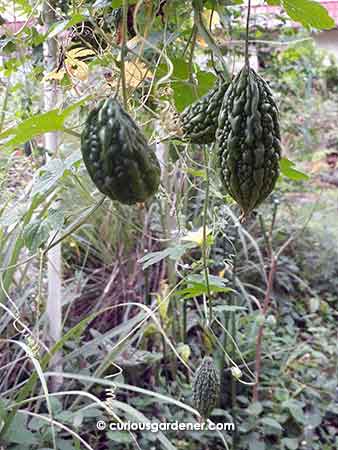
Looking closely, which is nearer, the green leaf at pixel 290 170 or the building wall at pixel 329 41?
the green leaf at pixel 290 170

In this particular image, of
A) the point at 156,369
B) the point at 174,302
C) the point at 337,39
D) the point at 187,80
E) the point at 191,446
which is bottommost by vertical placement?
the point at 191,446

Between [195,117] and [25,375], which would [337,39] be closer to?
[25,375]

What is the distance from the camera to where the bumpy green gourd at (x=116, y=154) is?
405mm

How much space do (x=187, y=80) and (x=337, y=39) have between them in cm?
567

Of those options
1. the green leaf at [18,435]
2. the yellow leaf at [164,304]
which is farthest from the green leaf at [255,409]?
the green leaf at [18,435]

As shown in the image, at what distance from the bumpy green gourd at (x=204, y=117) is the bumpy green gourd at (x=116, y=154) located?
5.3 inches

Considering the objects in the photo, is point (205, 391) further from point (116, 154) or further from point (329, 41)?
point (329, 41)

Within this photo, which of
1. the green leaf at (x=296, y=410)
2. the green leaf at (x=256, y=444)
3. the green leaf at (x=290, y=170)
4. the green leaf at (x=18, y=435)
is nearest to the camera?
the green leaf at (x=290, y=170)

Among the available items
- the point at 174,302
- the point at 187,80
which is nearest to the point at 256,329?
the point at 174,302

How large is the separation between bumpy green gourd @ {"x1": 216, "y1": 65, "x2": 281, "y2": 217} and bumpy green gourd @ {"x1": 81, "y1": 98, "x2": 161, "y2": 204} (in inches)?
2.5

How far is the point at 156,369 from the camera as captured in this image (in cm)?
179

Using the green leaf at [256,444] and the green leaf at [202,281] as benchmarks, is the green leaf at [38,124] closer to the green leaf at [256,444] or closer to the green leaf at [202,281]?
the green leaf at [202,281]

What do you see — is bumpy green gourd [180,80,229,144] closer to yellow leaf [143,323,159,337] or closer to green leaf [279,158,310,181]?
green leaf [279,158,310,181]

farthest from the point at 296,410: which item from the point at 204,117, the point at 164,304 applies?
the point at 204,117
